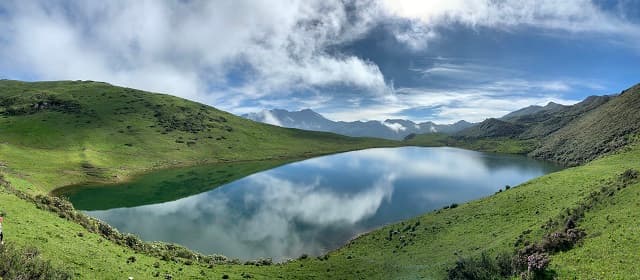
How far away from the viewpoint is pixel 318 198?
303 feet

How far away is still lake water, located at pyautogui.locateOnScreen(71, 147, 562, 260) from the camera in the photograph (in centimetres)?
5588

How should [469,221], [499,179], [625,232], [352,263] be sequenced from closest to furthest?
[625,232] → [352,263] → [469,221] → [499,179]

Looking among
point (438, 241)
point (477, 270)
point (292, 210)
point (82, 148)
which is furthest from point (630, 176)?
point (82, 148)

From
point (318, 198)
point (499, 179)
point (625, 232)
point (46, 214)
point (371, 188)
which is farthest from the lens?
point (499, 179)

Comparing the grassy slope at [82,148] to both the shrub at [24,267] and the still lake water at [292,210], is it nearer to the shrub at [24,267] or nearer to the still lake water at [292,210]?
the still lake water at [292,210]

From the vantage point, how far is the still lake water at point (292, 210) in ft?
183

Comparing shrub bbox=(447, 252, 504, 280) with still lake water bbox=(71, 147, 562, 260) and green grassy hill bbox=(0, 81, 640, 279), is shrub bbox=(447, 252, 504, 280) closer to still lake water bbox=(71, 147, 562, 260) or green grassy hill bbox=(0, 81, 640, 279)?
green grassy hill bbox=(0, 81, 640, 279)

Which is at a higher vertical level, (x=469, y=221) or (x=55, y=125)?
(x=55, y=125)

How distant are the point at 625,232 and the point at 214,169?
145m

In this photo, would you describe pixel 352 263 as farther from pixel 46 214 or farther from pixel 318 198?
pixel 318 198

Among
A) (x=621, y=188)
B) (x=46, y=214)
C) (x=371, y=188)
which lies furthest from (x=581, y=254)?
(x=371, y=188)

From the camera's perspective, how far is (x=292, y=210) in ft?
257

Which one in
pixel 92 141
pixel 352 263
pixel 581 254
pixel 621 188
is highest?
pixel 92 141

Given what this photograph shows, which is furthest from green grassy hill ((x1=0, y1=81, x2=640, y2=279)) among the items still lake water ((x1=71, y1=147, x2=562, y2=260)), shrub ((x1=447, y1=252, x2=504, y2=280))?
still lake water ((x1=71, y1=147, x2=562, y2=260))
